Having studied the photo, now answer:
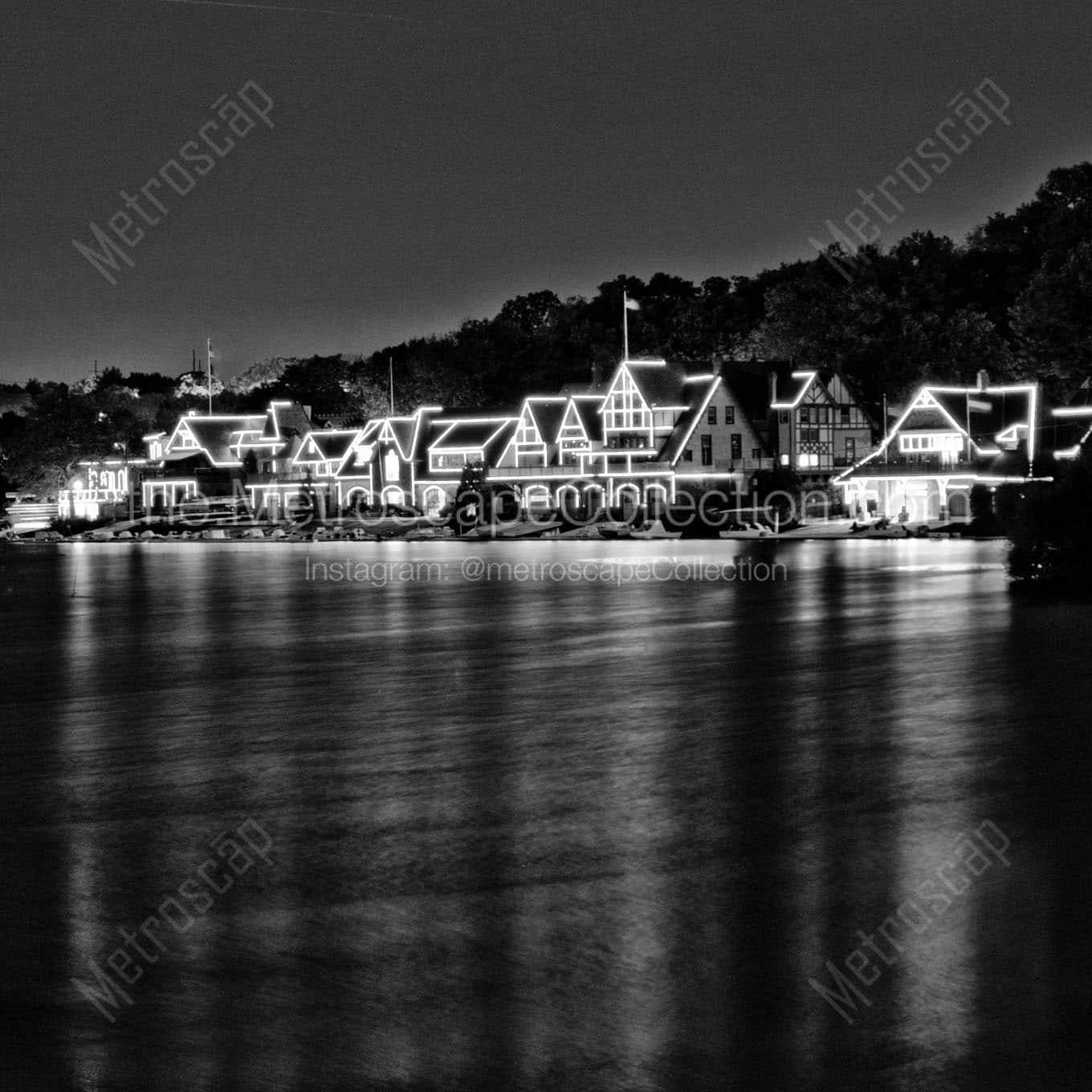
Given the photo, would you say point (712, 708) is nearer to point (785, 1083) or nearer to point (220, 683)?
point (220, 683)

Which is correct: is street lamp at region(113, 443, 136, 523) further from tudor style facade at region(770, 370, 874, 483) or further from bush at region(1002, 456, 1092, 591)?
bush at region(1002, 456, 1092, 591)

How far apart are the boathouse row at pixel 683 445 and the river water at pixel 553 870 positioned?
5766cm

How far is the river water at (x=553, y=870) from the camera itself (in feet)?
21.9

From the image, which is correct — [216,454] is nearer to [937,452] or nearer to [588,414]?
[588,414]

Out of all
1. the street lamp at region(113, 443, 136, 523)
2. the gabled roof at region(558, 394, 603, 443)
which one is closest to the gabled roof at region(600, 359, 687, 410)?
the gabled roof at region(558, 394, 603, 443)

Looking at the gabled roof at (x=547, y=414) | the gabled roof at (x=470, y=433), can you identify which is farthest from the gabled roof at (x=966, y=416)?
the gabled roof at (x=470, y=433)

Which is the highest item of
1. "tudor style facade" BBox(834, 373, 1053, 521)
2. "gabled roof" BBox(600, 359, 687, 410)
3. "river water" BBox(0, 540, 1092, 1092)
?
"gabled roof" BBox(600, 359, 687, 410)

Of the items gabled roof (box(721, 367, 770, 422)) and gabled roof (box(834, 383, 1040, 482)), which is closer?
gabled roof (box(834, 383, 1040, 482))

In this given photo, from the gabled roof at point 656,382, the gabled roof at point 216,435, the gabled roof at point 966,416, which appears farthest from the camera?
the gabled roof at point 216,435

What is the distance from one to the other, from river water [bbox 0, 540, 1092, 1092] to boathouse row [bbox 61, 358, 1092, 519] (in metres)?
57.7

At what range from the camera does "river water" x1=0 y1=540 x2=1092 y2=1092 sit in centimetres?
668

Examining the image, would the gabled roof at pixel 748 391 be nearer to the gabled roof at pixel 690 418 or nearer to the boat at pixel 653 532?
the gabled roof at pixel 690 418

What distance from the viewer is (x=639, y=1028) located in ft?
22.4

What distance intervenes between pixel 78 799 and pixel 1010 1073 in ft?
27.0
